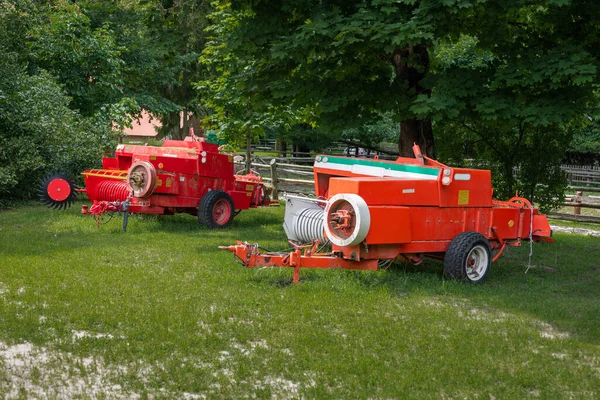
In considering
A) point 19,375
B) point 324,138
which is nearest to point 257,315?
point 19,375

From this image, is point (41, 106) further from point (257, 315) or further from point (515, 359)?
point (515, 359)

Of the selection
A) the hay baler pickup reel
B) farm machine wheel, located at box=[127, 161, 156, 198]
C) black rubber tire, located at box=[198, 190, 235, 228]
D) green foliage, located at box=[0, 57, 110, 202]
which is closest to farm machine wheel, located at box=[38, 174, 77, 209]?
farm machine wheel, located at box=[127, 161, 156, 198]

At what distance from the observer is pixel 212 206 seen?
15.4 metres

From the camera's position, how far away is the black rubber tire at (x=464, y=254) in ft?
33.3

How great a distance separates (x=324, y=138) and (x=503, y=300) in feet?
94.0

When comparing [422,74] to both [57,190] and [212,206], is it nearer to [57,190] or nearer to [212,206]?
[212,206]

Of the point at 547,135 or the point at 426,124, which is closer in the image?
the point at 426,124

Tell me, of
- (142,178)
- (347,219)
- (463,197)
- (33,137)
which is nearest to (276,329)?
(347,219)

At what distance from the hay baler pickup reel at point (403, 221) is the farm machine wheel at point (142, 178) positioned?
376cm

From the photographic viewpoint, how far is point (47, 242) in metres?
12.6

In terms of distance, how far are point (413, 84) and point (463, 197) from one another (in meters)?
3.51

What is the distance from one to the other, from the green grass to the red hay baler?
7.17ft

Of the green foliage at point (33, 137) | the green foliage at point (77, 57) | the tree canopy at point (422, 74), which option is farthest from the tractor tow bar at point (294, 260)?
the green foliage at point (77, 57)

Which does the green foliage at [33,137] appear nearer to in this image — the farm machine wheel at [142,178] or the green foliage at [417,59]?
the farm machine wheel at [142,178]
